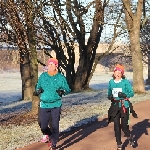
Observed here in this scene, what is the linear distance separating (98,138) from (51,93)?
7.24ft

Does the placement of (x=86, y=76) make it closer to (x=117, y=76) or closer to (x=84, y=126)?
(x=84, y=126)

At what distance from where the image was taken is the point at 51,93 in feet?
23.0

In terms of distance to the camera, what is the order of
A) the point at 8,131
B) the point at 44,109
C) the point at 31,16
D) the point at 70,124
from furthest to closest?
1. the point at 31,16
2. the point at 70,124
3. the point at 8,131
4. the point at 44,109

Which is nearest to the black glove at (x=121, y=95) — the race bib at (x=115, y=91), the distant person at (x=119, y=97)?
the distant person at (x=119, y=97)

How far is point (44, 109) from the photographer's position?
7109 millimetres

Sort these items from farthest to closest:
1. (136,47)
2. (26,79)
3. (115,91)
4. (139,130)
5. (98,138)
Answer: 1. (26,79)
2. (136,47)
3. (139,130)
4. (98,138)
5. (115,91)

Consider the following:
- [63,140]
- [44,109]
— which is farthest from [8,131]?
[44,109]

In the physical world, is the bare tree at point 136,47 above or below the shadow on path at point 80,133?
above

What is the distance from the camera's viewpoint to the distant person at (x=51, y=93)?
23.0ft

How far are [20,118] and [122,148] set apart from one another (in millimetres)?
4676

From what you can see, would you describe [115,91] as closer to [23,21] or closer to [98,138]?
[98,138]

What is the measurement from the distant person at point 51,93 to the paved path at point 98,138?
74 cm

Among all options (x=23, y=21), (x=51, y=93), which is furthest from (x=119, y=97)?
(x=23, y=21)

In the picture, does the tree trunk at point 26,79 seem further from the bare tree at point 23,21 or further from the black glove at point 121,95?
the black glove at point 121,95
